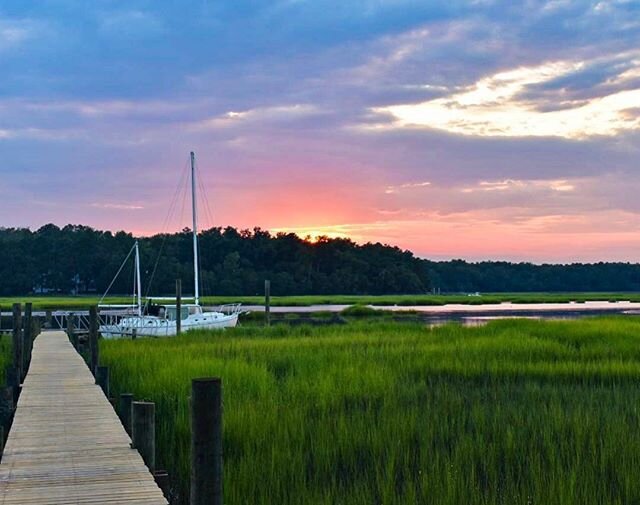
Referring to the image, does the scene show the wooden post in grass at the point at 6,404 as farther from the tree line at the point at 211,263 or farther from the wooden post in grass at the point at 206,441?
the tree line at the point at 211,263

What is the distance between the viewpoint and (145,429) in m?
7.68

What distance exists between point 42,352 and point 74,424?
38.6ft

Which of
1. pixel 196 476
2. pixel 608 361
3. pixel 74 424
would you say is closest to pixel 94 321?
pixel 74 424

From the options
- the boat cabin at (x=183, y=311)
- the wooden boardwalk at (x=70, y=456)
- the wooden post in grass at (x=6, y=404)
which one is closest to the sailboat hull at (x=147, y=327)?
the boat cabin at (x=183, y=311)

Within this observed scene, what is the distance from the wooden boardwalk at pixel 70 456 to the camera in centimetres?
657

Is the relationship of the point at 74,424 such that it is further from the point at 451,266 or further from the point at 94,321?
the point at 451,266

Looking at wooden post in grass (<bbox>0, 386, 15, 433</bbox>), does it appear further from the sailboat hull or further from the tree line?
the tree line

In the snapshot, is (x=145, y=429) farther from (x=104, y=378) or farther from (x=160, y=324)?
(x=160, y=324)

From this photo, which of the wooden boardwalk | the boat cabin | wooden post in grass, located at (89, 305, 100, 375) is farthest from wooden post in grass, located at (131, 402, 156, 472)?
the boat cabin

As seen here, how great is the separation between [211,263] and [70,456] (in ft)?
348

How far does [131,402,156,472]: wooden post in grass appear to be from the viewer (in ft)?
25.1

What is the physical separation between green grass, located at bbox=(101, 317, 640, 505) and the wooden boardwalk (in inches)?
29.8

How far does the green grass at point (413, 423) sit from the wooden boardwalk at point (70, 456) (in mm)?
757

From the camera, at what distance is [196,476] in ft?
15.8
